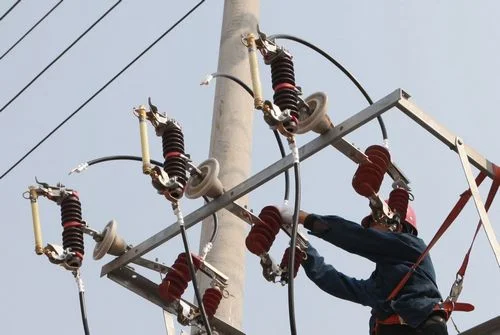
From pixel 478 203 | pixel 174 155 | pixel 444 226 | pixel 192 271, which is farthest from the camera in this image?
pixel 174 155

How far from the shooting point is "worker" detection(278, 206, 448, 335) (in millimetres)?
7598

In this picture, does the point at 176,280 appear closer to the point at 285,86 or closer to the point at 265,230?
the point at 265,230

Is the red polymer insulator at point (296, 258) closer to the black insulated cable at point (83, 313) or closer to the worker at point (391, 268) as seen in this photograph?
the worker at point (391, 268)

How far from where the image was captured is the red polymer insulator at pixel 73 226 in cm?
813

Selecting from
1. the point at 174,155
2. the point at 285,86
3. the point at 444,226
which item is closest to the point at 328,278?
the point at 444,226

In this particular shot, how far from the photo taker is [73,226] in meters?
8.21

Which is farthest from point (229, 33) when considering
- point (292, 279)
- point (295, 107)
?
point (292, 279)

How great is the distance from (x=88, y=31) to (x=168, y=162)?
3455mm

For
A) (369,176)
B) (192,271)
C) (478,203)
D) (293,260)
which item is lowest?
(293,260)

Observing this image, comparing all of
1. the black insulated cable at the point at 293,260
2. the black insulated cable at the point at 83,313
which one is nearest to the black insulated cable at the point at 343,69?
the black insulated cable at the point at 293,260

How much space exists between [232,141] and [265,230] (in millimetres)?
1117

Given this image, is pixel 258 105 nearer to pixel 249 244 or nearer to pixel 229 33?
pixel 249 244

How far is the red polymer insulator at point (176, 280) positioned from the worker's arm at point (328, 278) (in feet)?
2.14

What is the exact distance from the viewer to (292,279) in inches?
266
